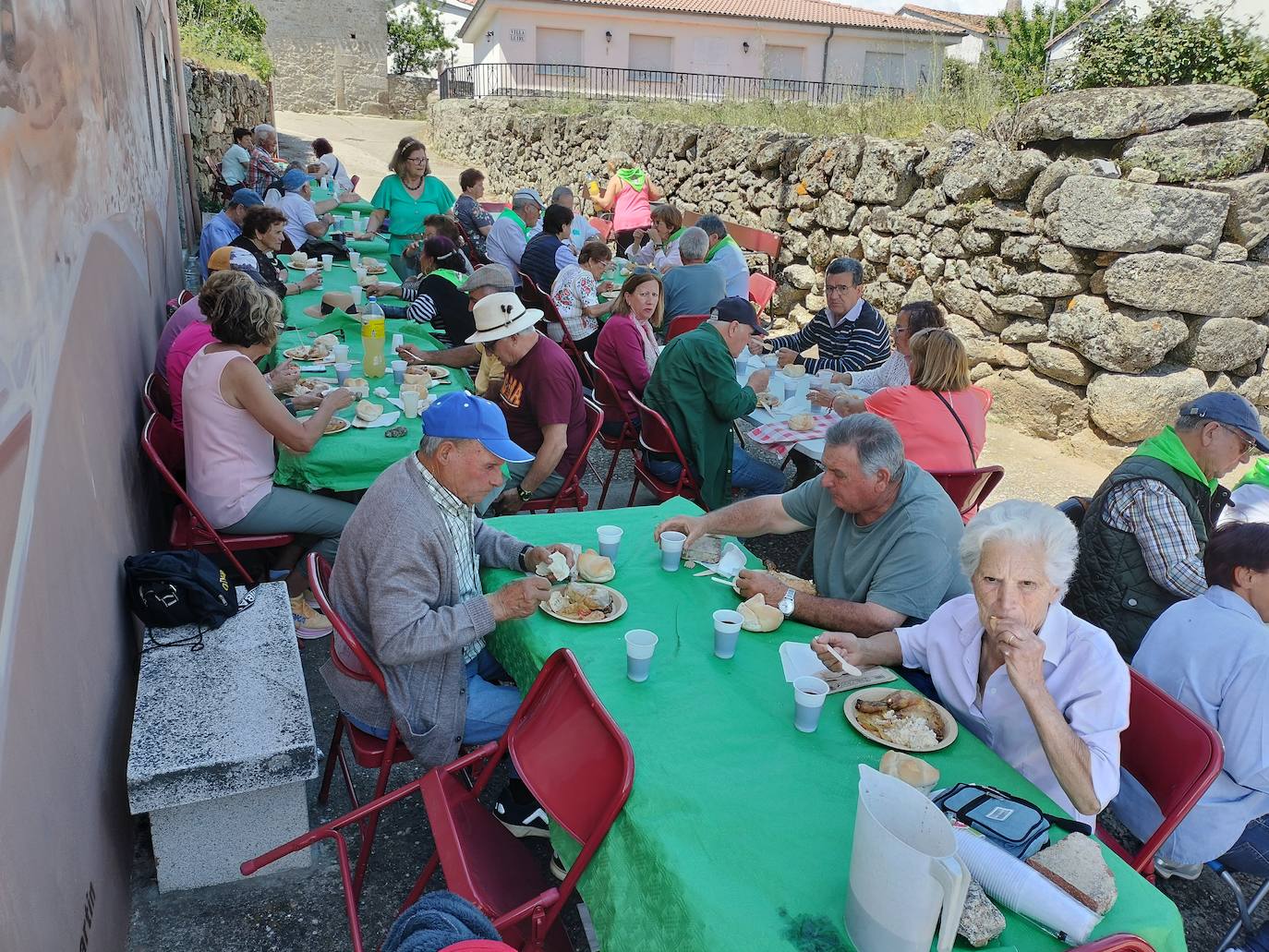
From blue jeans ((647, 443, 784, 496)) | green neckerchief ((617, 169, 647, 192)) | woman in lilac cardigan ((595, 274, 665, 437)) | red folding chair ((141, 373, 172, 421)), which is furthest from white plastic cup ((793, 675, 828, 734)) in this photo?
green neckerchief ((617, 169, 647, 192))

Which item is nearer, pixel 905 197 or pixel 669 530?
pixel 669 530

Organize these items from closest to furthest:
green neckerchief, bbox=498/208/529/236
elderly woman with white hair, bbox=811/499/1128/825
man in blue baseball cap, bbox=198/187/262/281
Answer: elderly woman with white hair, bbox=811/499/1128/825 → man in blue baseball cap, bbox=198/187/262/281 → green neckerchief, bbox=498/208/529/236

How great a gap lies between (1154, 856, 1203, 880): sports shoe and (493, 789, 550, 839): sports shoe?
2003mm

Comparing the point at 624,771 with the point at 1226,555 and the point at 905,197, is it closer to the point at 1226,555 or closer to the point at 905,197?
the point at 1226,555

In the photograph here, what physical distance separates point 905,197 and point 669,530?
6778 mm

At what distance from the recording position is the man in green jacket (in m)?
4.44

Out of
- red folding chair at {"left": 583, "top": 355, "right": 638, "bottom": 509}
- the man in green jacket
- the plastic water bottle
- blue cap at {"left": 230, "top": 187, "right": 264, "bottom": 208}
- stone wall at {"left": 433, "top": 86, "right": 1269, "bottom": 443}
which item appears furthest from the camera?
blue cap at {"left": 230, "top": 187, "right": 264, "bottom": 208}

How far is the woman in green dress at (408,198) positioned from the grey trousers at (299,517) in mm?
4699

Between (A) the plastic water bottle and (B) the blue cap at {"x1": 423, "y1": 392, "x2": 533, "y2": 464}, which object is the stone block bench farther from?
(A) the plastic water bottle

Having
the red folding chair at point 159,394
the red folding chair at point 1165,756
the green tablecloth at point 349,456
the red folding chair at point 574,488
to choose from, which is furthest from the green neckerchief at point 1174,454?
the red folding chair at point 159,394

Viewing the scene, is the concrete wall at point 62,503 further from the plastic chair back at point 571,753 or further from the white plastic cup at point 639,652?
the white plastic cup at point 639,652

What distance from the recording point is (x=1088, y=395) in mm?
6859

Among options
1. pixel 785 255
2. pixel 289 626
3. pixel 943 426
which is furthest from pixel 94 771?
pixel 785 255

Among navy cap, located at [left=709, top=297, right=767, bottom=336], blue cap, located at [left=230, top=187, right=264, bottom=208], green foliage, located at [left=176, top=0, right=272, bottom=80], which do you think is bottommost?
navy cap, located at [left=709, top=297, right=767, bottom=336]
